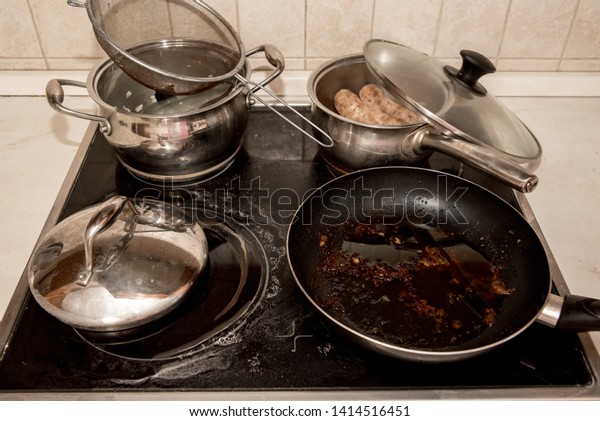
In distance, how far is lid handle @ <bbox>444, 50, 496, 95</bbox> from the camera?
0.78 meters

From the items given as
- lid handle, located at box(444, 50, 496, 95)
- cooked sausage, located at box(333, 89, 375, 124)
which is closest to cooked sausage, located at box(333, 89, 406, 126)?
cooked sausage, located at box(333, 89, 375, 124)

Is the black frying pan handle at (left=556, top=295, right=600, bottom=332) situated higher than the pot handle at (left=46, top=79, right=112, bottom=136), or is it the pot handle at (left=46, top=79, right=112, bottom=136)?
the pot handle at (left=46, top=79, right=112, bottom=136)

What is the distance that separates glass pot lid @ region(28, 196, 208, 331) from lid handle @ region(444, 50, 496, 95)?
500mm

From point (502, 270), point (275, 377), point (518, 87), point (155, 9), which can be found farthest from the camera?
point (518, 87)

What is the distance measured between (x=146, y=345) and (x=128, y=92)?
510 millimetres

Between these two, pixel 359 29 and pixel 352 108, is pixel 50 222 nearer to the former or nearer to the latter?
pixel 352 108

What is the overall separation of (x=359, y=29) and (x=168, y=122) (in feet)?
1.55

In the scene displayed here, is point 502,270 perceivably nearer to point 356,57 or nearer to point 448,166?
point 448,166

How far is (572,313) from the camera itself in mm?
608

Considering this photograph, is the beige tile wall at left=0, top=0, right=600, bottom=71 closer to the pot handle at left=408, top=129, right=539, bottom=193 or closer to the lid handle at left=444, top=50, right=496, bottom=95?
the lid handle at left=444, top=50, right=496, bottom=95

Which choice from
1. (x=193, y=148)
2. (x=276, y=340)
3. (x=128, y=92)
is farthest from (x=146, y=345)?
(x=128, y=92)

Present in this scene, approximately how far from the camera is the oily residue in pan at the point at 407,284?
2.21ft

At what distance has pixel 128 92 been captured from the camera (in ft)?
3.07

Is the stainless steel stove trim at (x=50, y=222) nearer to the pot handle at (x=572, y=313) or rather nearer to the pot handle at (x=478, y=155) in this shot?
the pot handle at (x=478, y=155)
